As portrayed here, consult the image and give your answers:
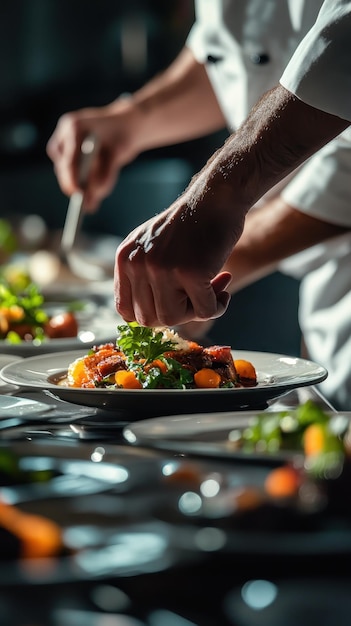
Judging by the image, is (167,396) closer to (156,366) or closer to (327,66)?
(156,366)

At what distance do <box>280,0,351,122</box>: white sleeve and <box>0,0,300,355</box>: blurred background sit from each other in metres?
4.40

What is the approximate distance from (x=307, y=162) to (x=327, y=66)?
97 cm

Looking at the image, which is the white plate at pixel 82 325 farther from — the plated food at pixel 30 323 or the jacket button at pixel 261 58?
the jacket button at pixel 261 58

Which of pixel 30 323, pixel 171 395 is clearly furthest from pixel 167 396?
pixel 30 323

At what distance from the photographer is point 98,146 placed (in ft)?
7.61

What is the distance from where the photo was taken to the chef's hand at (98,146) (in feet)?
7.52

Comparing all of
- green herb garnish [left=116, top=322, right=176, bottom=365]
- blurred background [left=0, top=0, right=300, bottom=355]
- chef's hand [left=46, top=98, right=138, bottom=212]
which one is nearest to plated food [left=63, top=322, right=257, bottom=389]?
green herb garnish [left=116, top=322, right=176, bottom=365]

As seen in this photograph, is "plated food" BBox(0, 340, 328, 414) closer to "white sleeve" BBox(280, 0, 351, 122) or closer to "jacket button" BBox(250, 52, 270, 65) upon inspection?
"white sleeve" BBox(280, 0, 351, 122)

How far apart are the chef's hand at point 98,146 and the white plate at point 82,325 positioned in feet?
0.83

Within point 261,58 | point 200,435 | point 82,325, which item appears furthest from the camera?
point 261,58

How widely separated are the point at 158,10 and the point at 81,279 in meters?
3.31

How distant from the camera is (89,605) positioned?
0.59 meters

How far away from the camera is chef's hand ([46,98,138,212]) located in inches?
90.3

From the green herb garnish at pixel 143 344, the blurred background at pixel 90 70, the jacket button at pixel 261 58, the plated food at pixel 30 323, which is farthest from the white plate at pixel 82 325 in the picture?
the blurred background at pixel 90 70
